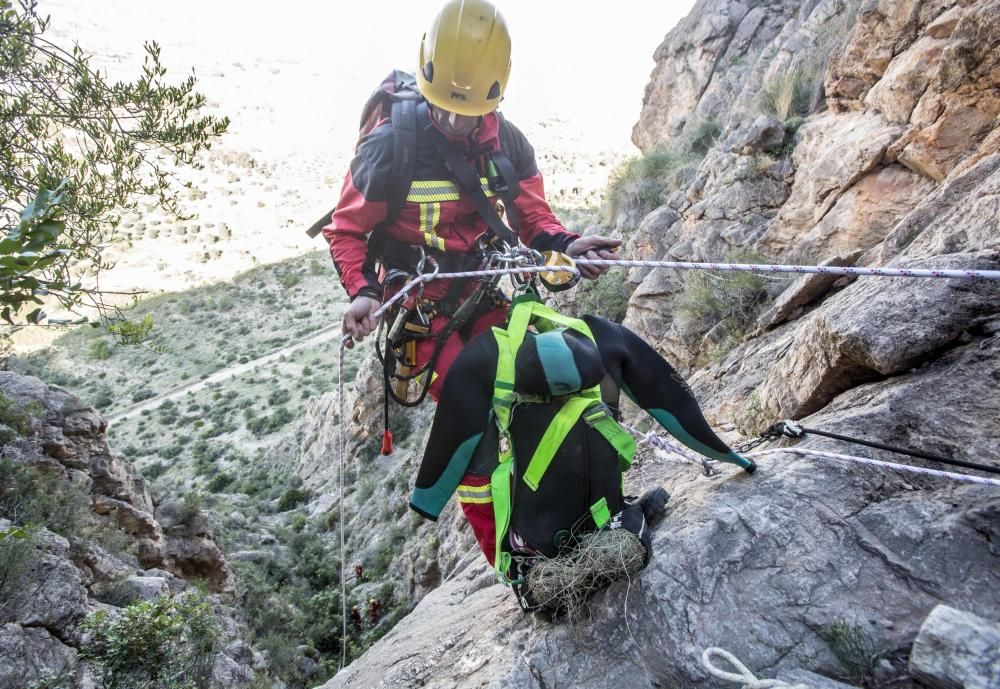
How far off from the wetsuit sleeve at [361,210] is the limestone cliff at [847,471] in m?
2.02

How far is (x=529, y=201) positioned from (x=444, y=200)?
2.15ft

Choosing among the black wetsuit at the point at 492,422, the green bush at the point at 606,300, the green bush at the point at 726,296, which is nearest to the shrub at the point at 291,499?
the green bush at the point at 606,300

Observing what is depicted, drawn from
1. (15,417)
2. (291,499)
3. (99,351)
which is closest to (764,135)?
(15,417)

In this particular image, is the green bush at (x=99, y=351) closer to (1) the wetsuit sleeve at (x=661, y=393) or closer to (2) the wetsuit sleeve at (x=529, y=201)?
(2) the wetsuit sleeve at (x=529, y=201)

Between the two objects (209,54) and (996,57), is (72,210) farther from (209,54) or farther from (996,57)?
(209,54)

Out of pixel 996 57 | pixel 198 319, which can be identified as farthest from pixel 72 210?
pixel 198 319

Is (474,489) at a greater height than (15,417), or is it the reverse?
(15,417)

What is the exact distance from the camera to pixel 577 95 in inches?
3752

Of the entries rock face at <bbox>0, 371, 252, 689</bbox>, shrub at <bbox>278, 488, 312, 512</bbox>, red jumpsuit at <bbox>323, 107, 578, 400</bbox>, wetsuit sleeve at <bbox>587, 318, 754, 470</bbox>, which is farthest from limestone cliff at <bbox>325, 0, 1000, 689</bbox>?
shrub at <bbox>278, 488, 312, 512</bbox>

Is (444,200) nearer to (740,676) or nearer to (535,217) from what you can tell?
(535,217)

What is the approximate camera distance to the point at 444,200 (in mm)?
3354

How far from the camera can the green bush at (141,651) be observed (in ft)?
12.1

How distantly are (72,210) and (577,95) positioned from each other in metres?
101

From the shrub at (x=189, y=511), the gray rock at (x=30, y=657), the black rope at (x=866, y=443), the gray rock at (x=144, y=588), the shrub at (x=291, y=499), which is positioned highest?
the black rope at (x=866, y=443)
